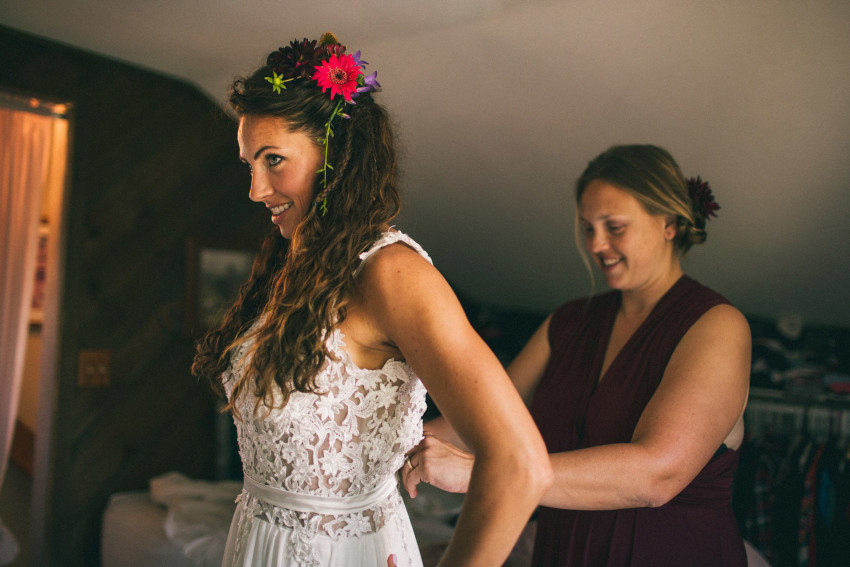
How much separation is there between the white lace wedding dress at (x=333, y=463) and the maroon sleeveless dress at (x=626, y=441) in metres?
0.55

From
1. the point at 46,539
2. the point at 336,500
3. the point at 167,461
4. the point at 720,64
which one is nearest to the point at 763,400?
the point at 720,64

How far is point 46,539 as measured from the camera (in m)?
2.70

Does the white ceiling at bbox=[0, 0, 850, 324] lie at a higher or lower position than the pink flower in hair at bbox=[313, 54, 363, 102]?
higher

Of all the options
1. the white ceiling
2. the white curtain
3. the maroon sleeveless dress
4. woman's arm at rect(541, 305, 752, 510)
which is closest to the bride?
woman's arm at rect(541, 305, 752, 510)

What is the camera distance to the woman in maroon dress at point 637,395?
45.4 inches

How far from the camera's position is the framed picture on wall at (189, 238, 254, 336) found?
3160 mm

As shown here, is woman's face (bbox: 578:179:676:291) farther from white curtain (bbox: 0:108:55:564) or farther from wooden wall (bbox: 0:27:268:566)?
white curtain (bbox: 0:108:55:564)

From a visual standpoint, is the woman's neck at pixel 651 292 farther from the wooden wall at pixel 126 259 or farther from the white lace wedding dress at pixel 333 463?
the wooden wall at pixel 126 259

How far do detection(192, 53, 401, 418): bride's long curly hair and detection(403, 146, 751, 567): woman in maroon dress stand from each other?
0.28 metres

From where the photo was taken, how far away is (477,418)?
0.78 metres

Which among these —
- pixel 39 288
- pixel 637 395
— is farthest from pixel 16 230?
pixel 637 395

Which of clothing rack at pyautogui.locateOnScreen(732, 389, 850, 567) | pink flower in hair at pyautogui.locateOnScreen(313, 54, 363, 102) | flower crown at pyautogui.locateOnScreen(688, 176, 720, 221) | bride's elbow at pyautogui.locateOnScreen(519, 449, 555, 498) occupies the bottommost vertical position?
clothing rack at pyautogui.locateOnScreen(732, 389, 850, 567)

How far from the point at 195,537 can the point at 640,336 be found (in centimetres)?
192

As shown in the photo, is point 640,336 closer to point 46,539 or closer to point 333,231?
point 333,231
